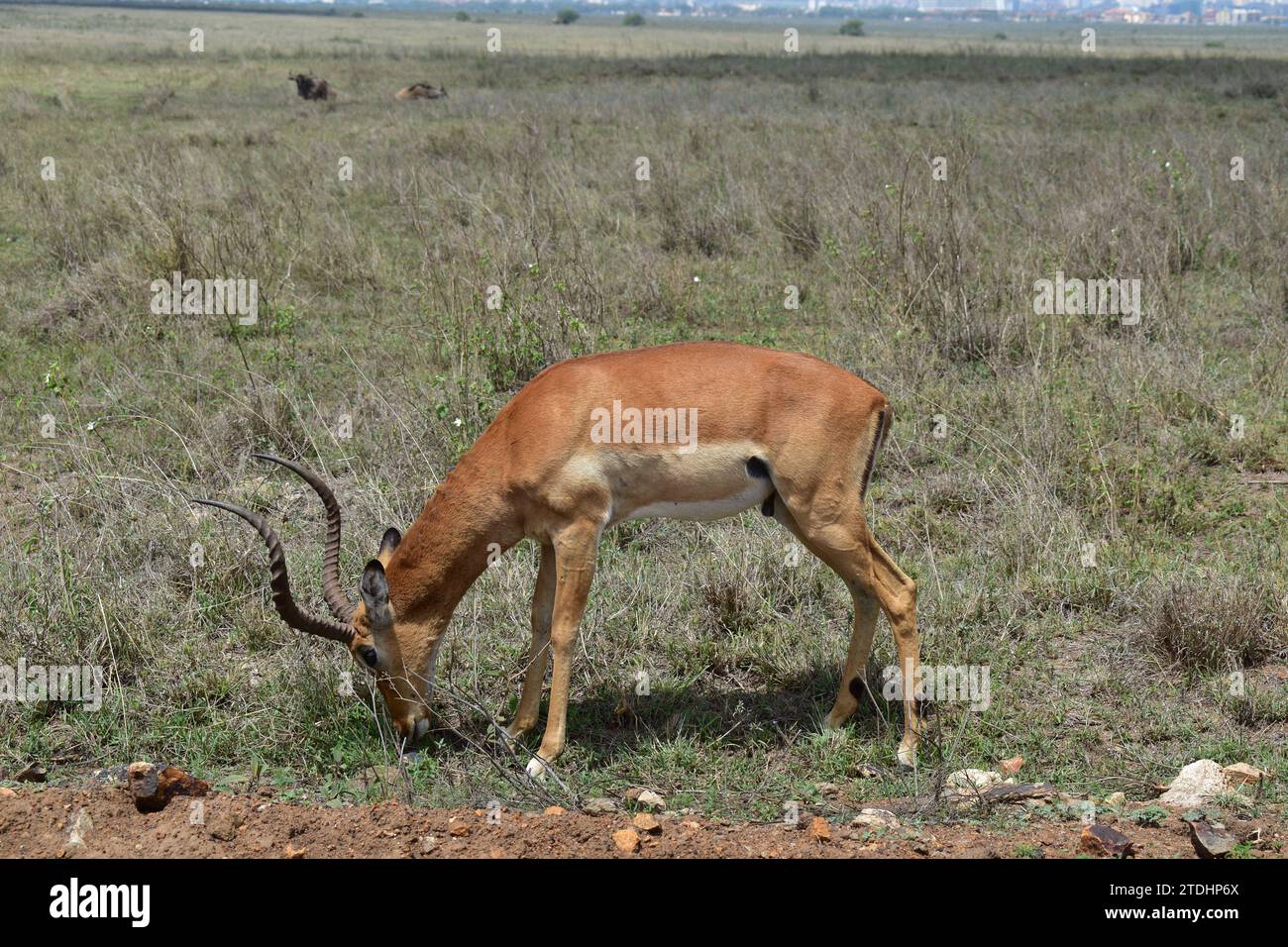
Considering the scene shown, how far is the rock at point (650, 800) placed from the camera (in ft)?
15.7

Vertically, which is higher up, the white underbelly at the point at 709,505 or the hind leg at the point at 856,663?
the white underbelly at the point at 709,505

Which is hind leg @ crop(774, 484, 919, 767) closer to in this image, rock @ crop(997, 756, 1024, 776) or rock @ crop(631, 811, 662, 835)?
rock @ crop(997, 756, 1024, 776)

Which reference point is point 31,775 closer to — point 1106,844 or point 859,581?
point 859,581

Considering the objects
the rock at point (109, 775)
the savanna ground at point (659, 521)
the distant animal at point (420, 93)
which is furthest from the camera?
the distant animal at point (420, 93)

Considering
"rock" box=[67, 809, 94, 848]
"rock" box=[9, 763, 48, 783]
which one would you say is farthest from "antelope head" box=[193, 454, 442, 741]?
"rock" box=[9, 763, 48, 783]

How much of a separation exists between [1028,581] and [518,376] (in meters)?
3.96

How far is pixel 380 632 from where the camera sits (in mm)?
4965

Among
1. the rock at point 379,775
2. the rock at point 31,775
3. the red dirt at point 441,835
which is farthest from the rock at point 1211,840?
the rock at point 31,775

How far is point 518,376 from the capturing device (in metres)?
8.88

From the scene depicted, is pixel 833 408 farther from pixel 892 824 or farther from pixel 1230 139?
pixel 1230 139

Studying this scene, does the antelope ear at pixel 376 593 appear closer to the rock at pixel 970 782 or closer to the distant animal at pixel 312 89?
the rock at pixel 970 782

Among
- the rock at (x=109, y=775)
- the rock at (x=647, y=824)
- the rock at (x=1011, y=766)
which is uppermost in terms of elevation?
the rock at (x=647, y=824)

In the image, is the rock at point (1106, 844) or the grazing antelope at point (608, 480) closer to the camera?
Answer: the rock at point (1106, 844)

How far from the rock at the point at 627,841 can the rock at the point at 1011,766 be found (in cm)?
171
